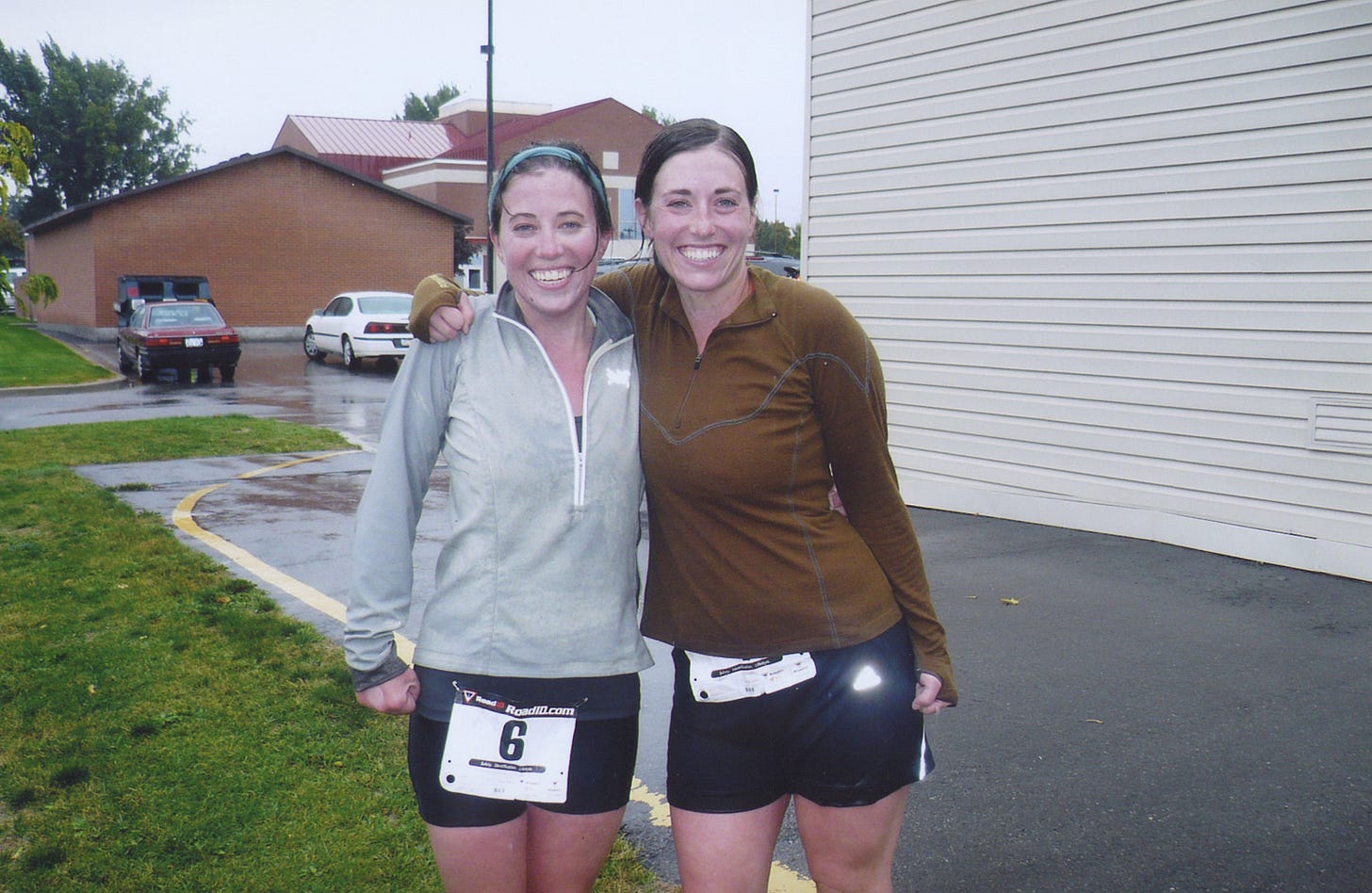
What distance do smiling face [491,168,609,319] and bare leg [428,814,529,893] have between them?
1.04 meters

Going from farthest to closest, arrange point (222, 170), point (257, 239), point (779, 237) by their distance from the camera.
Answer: point (779, 237) → point (257, 239) → point (222, 170)

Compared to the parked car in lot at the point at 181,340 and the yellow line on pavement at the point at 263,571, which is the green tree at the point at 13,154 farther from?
the parked car in lot at the point at 181,340

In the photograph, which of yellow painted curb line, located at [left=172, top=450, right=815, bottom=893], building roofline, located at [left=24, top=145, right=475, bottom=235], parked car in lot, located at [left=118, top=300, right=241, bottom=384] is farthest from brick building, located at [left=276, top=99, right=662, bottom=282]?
yellow painted curb line, located at [left=172, top=450, right=815, bottom=893]

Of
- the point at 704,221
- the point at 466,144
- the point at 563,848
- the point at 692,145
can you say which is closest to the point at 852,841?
the point at 563,848

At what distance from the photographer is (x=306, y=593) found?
647cm

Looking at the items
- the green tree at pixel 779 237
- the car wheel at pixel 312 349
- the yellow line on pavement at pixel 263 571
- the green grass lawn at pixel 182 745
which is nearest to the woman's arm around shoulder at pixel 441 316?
the green grass lawn at pixel 182 745

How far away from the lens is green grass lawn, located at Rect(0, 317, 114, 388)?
20594 mm

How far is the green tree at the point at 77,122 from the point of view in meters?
67.4

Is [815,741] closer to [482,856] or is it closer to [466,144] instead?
[482,856]

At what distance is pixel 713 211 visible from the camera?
2.40m

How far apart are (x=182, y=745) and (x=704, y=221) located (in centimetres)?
302

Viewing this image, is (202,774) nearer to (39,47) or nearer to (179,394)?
(179,394)

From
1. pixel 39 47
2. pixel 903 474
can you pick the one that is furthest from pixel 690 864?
pixel 39 47

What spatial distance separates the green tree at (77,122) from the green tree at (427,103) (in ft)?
121
